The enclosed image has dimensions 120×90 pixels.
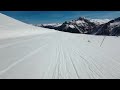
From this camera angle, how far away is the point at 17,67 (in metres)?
6.96
